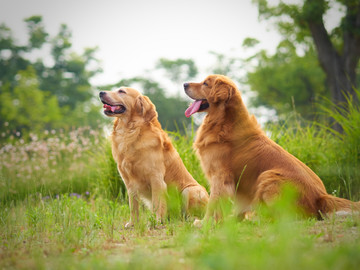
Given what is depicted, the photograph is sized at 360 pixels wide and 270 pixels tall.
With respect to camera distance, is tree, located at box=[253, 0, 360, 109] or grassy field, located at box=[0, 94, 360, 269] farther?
tree, located at box=[253, 0, 360, 109]

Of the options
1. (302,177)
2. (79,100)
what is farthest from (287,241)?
(79,100)

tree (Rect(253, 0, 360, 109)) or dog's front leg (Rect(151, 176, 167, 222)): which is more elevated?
tree (Rect(253, 0, 360, 109))

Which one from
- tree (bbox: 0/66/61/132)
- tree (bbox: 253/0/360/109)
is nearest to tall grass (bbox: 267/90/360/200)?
tree (bbox: 253/0/360/109)

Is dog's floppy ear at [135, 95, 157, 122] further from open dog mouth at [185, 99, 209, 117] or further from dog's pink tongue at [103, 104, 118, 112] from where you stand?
open dog mouth at [185, 99, 209, 117]

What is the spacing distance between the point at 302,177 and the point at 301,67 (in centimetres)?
2864

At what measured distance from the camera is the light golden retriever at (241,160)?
3621 millimetres

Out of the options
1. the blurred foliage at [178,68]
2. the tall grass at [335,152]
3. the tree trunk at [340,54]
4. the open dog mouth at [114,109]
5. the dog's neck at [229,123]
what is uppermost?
the blurred foliage at [178,68]

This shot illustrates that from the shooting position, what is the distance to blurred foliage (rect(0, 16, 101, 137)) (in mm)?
30109

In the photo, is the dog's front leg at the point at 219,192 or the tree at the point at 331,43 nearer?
the dog's front leg at the point at 219,192

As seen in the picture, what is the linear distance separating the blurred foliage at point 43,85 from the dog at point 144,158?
23.8m

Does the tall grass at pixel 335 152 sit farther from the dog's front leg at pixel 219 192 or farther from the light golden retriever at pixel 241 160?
the dog's front leg at pixel 219 192

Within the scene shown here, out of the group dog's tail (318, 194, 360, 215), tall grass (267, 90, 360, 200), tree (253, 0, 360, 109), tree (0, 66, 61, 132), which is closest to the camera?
dog's tail (318, 194, 360, 215)

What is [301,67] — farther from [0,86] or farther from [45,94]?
[0,86]

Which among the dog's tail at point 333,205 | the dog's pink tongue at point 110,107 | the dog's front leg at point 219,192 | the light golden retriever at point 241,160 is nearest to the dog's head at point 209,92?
the light golden retriever at point 241,160
